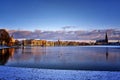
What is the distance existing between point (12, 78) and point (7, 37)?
504 feet

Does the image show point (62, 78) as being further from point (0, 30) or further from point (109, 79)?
point (0, 30)

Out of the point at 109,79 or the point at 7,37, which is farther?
the point at 7,37

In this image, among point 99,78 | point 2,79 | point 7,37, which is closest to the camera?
point 2,79

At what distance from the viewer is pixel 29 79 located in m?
18.2

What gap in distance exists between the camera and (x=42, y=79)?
18.5 m

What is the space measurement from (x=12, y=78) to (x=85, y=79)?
7.15 meters

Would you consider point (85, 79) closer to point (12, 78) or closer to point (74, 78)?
point (74, 78)

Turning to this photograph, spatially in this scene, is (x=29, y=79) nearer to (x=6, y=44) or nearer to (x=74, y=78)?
(x=74, y=78)

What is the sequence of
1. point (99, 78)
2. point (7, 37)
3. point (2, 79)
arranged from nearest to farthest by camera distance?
point (2, 79) < point (99, 78) < point (7, 37)

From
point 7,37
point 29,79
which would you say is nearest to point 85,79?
point 29,79

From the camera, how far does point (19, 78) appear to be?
60.3ft

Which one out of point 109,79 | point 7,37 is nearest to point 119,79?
point 109,79

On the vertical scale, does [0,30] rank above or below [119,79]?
above

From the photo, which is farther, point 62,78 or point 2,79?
point 62,78
